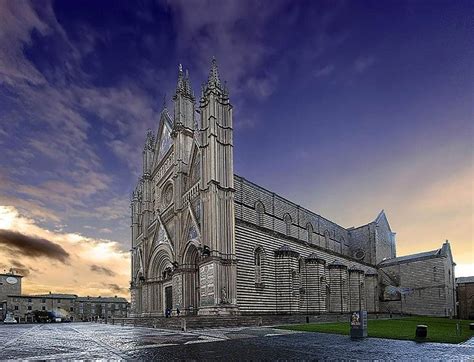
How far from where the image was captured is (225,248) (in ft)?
118

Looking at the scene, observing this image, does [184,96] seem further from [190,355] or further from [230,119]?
[190,355]

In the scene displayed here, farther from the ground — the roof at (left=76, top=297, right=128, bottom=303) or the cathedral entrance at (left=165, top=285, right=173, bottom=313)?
the cathedral entrance at (left=165, top=285, right=173, bottom=313)

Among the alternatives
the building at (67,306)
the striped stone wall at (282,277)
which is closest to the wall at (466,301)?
the striped stone wall at (282,277)

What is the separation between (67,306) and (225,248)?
9192 cm

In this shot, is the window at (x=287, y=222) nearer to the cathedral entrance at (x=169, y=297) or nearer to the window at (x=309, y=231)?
the window at (x=309, y=231)

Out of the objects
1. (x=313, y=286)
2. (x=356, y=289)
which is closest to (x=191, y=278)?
(x=313, y=286)

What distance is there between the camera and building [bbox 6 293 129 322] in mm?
100144

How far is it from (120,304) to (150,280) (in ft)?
259

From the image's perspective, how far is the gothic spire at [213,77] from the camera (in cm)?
4009

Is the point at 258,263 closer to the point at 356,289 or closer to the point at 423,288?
the point at 356,289

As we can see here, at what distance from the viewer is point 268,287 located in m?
41.0

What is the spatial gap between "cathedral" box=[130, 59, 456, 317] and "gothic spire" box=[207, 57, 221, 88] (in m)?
0.12

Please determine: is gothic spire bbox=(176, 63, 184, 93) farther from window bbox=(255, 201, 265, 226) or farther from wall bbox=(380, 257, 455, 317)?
wall bbox=(380, 257, 455, 317)

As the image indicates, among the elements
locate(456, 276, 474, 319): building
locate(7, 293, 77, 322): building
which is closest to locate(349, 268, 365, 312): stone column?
locate(456, 276, 474, 319): building
